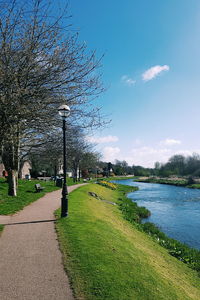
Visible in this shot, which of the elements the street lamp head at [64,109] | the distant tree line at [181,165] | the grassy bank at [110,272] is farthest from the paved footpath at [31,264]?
the distant tree line at [181,165]

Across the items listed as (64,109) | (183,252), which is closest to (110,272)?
(64,109)

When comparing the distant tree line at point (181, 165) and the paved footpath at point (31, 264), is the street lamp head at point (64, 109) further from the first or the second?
the distant tree line at point (181, 165)

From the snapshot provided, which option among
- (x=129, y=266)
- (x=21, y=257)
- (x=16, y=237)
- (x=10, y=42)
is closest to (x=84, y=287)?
(x=129, y=266)

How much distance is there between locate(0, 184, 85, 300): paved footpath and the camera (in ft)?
12.2

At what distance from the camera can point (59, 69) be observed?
6.43m

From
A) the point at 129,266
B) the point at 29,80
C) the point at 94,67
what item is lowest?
the point at 129,266

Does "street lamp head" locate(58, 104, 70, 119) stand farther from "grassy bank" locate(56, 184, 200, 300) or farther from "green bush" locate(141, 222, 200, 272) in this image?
"green bush" locate(141, 222, 200, 272)

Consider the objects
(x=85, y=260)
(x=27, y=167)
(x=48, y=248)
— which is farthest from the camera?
Answer: (x=27, y=167)

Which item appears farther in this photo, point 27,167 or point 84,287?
point 27,167

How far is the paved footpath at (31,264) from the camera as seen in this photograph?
146 inches

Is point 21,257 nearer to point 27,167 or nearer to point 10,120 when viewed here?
point 10,120

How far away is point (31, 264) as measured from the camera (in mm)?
4781

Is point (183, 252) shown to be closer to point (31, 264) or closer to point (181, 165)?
point (31, 264)

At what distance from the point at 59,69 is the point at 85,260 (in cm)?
520
